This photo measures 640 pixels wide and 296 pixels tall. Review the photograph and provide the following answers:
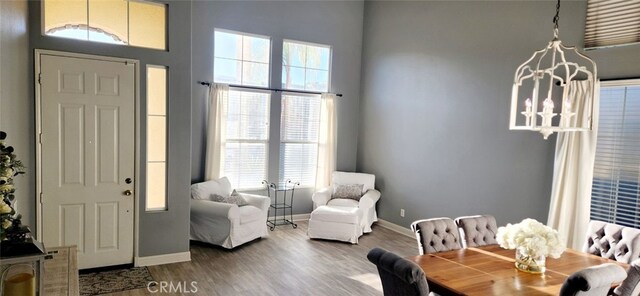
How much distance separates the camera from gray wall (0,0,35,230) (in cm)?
269

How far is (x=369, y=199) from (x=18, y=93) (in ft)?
15.0

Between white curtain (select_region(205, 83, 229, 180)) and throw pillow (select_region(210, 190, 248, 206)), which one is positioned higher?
white curtain (select_region(205, 83, 229, 180))

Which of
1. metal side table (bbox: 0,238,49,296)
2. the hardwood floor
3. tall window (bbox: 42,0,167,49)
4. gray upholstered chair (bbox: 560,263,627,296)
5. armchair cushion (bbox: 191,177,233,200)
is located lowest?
the hardwood floor

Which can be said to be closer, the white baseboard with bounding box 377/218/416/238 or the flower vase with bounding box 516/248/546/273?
the flower vase with bounding box 516/248/546/273

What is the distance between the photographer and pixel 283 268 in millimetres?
4625

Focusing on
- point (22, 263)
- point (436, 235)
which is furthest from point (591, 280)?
point (22, 263)

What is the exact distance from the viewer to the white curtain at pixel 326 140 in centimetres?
700

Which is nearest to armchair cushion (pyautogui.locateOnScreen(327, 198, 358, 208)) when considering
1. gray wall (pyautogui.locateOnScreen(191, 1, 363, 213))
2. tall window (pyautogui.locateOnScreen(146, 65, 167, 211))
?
gray wall (pyautogui.locateOnScreen(191, 1, 363, 213))

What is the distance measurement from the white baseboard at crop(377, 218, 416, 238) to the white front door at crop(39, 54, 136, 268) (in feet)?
12.8

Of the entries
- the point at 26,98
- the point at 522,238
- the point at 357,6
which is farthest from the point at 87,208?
the point at 357,6

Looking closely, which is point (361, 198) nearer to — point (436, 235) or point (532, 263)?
point (436, 235)

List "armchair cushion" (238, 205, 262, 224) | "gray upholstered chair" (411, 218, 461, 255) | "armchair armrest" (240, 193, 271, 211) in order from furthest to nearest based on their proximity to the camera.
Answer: "armchair armrest" (240, 193, 271, 211), "armchair cushion" (238, 205, 262, 224), "gray upholstered chair" (411, 218, 461, 255)

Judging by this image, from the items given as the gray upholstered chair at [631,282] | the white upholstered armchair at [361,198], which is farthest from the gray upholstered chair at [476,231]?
the white upholstered armchair at [361,198]

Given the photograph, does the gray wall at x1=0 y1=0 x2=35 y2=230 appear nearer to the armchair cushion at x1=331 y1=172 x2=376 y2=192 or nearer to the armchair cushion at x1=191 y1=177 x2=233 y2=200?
the armchair cushion at x1=191 y1=177 x2=233 y2=200
